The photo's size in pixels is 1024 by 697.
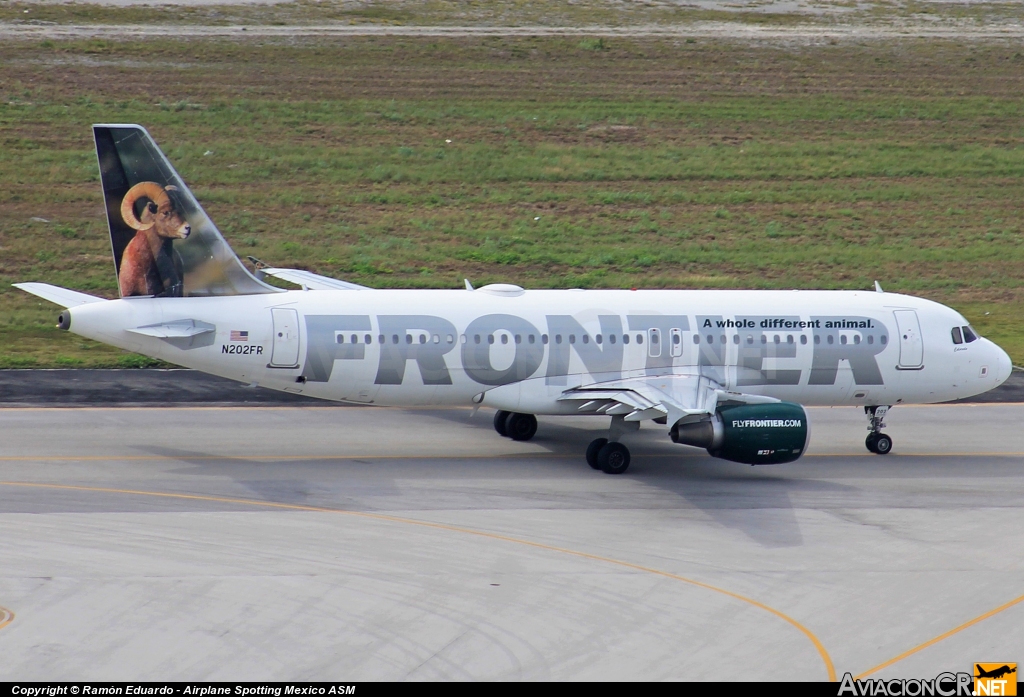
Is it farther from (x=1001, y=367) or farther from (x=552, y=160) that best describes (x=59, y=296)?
(x=552, y=160)

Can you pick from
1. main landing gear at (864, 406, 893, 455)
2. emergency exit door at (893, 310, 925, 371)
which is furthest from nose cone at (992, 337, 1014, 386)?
main landing gear at (864, 406, 893, 455)

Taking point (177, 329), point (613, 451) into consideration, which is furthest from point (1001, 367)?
point (177, 329)

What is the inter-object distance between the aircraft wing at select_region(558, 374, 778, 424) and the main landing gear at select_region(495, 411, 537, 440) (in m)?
2.76

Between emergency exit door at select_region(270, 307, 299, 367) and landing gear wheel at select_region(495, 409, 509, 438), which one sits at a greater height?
emergency exit door at select_region(270, 307, 299, 367)

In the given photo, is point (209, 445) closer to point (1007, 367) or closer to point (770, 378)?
point (770, 378)

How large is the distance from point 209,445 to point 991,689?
65.5ft

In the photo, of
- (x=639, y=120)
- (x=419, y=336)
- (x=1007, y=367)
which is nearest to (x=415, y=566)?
(x=419, y=336)

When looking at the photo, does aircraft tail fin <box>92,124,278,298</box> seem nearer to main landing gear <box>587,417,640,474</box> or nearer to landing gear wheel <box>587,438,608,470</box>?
landing gear wheel <box>587,438,608,470</box>

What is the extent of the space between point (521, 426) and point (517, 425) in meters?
0.12

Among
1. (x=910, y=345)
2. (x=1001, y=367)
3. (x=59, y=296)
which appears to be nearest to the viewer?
(x=59, y=296)

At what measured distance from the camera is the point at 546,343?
3123cm

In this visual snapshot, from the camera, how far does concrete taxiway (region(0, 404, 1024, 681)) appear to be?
19281 mm

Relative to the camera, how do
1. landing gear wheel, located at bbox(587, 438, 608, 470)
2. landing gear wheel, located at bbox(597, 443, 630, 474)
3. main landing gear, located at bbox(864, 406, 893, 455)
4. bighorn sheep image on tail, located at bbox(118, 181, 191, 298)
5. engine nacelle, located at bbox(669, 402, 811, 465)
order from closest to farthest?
1. engine nacelle, located at bbox(669, 402, 811, 465)
2. bighorn sheep image on tail, located at bbox(118, 181, 191, 298)
3. landing gear wheel, located at bbox(597, 443, 630, 474)
4. landing gear wheel, located at bbox(587, 438, 608, 470)
5. main landing gear, located at bbox(864, 406, 893, 455)

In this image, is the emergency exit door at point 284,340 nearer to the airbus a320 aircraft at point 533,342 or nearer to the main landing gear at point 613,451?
the airbus a320 aircraft at point 533,342
